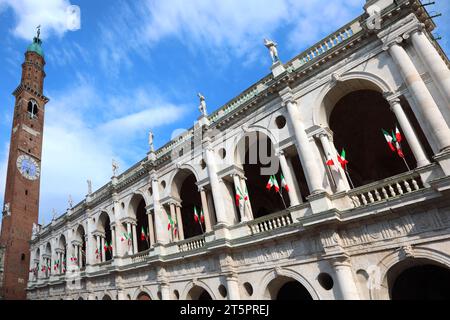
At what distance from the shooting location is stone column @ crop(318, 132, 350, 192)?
12.6 m

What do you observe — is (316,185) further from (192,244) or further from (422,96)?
(192,244)

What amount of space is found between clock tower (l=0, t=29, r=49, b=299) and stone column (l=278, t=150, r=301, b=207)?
3879 centimetres

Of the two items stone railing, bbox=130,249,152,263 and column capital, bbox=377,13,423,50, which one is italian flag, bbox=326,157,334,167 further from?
stone railing, bbox=130,249,152,263

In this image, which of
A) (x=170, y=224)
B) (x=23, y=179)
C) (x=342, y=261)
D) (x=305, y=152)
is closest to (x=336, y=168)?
(x=305, y=152)

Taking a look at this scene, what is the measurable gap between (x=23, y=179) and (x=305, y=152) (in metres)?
42.4

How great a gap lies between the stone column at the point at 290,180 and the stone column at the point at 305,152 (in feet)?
2.86

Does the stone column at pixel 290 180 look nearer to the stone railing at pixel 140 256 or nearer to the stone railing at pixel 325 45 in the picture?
the stone railing at pixel 325 45

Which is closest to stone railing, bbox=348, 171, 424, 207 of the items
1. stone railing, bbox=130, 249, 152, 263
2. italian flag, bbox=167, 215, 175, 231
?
italian flag, bbox=167, 215, 175, 231

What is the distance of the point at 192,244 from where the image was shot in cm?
1794

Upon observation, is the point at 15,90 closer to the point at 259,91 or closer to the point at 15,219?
the point at 15,219

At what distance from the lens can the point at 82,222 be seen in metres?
28.7

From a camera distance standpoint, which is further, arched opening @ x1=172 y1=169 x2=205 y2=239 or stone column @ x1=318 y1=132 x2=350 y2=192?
arched opening @ x1=172 y1=169 x2=205 y2=239

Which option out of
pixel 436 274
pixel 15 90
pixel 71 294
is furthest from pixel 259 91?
pixel 15 90

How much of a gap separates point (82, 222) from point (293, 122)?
23.8 meters
